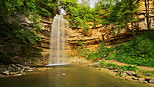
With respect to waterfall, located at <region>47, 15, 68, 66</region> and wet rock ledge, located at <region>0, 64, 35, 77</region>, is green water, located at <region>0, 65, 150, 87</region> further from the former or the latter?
waterfall, located at <region>47, 15, 68, 66</region>

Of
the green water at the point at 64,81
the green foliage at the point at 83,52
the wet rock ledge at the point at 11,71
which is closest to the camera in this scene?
the green water at the point at 64,81

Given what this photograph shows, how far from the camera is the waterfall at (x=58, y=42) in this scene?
16062mm

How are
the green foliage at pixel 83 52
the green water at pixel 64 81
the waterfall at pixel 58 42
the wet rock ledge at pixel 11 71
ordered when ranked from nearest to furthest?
the green water at pixel 64 81, the wet rock ledge at pixel 11 71, the waterfall at pixel 58 42, the green foliage at pixel 83 52

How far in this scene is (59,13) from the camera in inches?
859

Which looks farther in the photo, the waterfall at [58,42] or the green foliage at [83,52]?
the green foliage at [83,52]

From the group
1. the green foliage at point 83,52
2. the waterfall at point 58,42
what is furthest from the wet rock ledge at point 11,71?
the green foliage at point 83,52

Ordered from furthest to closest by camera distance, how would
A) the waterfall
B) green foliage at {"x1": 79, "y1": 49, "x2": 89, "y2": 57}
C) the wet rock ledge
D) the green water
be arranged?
green foliage at {"x1": 79, "y1": 49, "x2": 89, "y2": 57} → the waterfall → the wet rock ledge → the green water

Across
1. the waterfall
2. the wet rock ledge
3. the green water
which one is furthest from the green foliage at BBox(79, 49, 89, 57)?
the green water

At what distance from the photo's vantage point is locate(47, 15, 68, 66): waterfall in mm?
16062

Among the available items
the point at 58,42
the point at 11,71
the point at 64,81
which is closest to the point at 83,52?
the point at 58,42

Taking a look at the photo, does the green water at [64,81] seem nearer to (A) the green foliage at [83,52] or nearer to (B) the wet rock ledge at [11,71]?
(B) the wet rock ledge at [11,71]

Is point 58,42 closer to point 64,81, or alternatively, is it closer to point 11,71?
point 11,71

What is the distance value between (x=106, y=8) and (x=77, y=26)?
949 centimetres

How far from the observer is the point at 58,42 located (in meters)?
17.9
